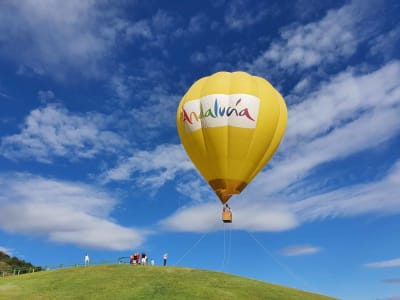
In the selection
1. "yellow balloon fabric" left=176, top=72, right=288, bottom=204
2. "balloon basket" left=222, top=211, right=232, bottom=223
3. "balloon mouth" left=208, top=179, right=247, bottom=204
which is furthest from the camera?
"balloon mouth" left=208, top=179, right=247, bottom=204

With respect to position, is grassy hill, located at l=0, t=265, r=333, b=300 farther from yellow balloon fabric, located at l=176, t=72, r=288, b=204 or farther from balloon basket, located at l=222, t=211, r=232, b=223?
yellow balloon fabric, located at l=176, t=72, r=288, b=204

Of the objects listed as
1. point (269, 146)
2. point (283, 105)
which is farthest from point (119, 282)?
point (283, 105)

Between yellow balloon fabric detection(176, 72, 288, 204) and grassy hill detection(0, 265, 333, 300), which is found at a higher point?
yellow balloon fabric detection(176, 72, 288, 204)

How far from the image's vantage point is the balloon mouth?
3781 cm

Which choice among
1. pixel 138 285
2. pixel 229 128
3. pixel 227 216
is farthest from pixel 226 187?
pixel 138 285

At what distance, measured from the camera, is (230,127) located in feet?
121

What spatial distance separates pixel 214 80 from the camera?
38.5 metres

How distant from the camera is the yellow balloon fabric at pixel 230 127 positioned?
3700cm

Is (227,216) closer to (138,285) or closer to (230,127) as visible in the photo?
(230,127)

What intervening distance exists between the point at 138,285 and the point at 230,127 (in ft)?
61.2

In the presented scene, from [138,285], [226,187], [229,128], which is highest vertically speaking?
[229,128]

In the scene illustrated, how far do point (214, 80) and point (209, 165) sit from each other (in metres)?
6.99

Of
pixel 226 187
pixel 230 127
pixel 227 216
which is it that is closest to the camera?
pixel 230 127

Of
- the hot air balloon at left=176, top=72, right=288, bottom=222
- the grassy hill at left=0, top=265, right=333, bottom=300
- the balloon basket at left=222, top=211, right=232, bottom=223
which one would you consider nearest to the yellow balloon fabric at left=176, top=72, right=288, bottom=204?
the hot air balloon at left=176, top=72, right=288, bottom=222
